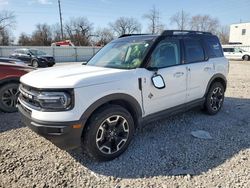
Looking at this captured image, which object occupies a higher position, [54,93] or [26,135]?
[54,93]

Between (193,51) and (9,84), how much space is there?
4.31m

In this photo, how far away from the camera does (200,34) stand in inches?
200

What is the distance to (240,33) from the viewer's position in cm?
5253

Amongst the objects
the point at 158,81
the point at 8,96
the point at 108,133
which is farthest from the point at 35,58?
the point at 108,133

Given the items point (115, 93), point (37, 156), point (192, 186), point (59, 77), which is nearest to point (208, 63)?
point (115, 93)

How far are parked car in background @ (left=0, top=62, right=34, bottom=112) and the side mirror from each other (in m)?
3.61

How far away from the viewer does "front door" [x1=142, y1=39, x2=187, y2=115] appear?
3756 millimetres

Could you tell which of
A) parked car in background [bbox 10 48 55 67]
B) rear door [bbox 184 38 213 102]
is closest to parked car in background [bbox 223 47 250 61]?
parked car in background [bbox 10 48 55 67]

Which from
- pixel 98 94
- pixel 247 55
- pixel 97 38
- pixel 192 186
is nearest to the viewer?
pixel 192 186

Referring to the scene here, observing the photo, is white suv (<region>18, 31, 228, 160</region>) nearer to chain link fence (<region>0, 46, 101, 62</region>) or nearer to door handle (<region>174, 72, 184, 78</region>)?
door handle (<region>174, 72, 184, 78</region>)

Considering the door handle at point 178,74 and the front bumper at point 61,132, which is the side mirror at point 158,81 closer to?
the door handle at point 178,74

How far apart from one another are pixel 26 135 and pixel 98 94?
80.2 inches

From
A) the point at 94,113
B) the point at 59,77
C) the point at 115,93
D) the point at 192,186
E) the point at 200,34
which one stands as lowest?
the point at 192,186

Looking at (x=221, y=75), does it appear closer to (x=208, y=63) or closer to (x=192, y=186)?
(x=208, y=63)
